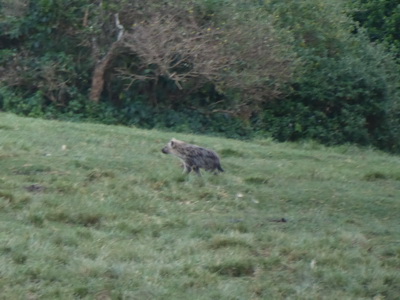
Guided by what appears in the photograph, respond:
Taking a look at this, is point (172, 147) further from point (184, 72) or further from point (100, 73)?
point (100, 73)

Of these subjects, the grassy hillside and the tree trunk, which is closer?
the grassy hillside

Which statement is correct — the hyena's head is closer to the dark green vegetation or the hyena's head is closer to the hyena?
the hyena

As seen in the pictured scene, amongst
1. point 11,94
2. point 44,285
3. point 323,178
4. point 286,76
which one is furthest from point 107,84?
point 44,285

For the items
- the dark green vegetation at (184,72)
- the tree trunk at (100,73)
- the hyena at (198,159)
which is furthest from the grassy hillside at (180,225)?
the tree trunk at (100,73)

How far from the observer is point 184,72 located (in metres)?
21.0

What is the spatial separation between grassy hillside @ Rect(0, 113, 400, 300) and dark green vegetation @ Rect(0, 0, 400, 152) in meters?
5.92

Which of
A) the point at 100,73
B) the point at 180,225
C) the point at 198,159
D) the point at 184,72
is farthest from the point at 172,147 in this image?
the point at 100,73

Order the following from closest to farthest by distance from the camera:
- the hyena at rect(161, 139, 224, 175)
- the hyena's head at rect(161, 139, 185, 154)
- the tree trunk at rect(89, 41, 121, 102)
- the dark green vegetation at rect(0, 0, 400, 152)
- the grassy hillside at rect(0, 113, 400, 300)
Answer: the grassy hillside at rect(0, 113, 400, 300)
the hyena at rect(161, 139, 224, 175)
the hyena's head at rect(161, 139, 185, 154)
the dark green vegetation at rect(0, 0, 400, 152)
the tree trunk at rect(89, 41, 121, 102)

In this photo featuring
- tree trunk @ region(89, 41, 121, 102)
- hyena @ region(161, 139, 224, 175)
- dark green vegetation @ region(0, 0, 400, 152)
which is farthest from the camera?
tree trunk @ region(89, 41, 121, 102)

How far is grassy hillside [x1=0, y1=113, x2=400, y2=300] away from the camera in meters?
8.09

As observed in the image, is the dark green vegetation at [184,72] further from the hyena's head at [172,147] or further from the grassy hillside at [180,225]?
the hyena's head at [172,147]

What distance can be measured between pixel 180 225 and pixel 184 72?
11.3 metres

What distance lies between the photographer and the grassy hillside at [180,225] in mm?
8094

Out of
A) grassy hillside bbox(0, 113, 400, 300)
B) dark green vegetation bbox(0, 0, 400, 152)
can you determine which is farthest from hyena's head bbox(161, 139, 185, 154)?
dark green vegetation bbox(0, 0, 400, 152)
